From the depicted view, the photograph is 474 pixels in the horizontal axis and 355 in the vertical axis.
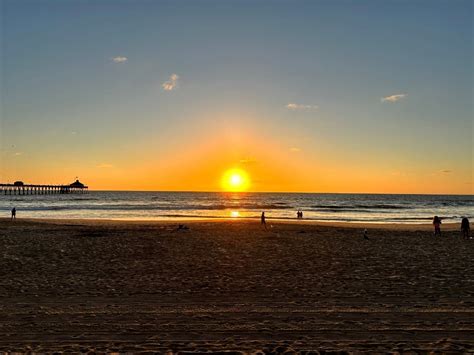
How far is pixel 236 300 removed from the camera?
10055 mm

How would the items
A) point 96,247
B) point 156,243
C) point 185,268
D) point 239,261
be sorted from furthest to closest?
point 156,243 → point 96,247 → point 239,261 → point 185,268

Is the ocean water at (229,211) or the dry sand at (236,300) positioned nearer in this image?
the dry sand at (236,300)

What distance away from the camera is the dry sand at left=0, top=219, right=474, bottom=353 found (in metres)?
7.07

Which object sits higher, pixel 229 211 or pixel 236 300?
pixel 236 300

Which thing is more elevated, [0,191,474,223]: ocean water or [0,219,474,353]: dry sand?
[0,219,474,353]: dry sand

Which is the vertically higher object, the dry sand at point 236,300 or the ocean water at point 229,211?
the dry sand at point 236,300

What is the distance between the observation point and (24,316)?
862 centimetres

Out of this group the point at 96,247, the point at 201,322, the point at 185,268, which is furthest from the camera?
the point at 96,247

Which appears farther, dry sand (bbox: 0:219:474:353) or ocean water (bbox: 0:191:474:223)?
ocean water (bbox: 0:191:474:223)

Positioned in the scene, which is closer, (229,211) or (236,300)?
(236,300)

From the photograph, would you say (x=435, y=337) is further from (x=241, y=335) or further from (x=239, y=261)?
(x=239, y=261)

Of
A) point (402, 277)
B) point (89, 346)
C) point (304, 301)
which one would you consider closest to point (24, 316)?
point (89, 346)

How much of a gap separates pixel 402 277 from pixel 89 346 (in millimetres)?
9745

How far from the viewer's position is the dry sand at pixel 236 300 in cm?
707
